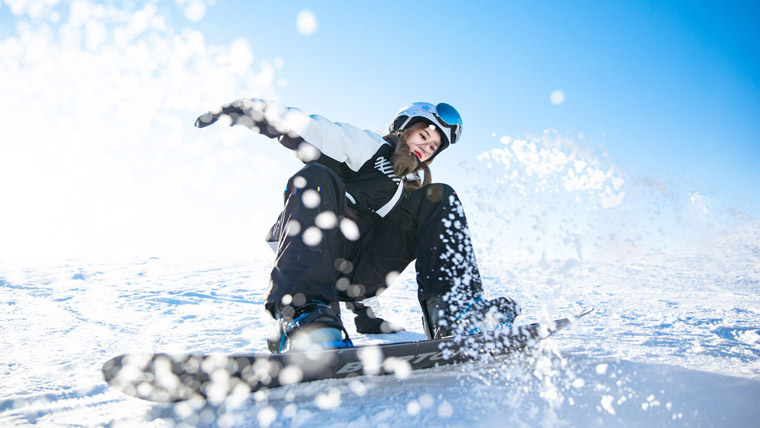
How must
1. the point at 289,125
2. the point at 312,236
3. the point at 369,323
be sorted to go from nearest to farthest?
the point at 312,236
the point at 289,125
the point at 369,323

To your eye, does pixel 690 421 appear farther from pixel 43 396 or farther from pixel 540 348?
pixel 43 396

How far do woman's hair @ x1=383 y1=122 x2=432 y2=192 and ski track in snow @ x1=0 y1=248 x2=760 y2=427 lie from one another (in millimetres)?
869

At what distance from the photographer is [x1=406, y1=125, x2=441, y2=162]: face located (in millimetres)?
2256

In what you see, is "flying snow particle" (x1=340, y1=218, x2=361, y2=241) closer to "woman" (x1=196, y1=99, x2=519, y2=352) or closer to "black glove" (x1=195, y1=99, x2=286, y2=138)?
"woman" (x1=196, y1=99, x2=519, y2=352)

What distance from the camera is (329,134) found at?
5.53 ft

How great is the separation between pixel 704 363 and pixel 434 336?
0.88m

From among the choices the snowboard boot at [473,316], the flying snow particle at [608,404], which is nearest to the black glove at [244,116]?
the snowboard boot at [473,316]

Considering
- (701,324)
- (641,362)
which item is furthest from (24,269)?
(701,324)

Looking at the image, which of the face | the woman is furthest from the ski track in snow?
the face

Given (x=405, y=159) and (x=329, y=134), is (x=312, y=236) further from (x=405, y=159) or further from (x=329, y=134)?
(x=405, y=159)

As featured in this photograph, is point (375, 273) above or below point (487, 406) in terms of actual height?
above

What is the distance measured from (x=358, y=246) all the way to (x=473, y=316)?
765mm

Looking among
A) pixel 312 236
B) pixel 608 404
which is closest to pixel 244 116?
pixel 312 236

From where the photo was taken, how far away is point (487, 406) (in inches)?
32.8
